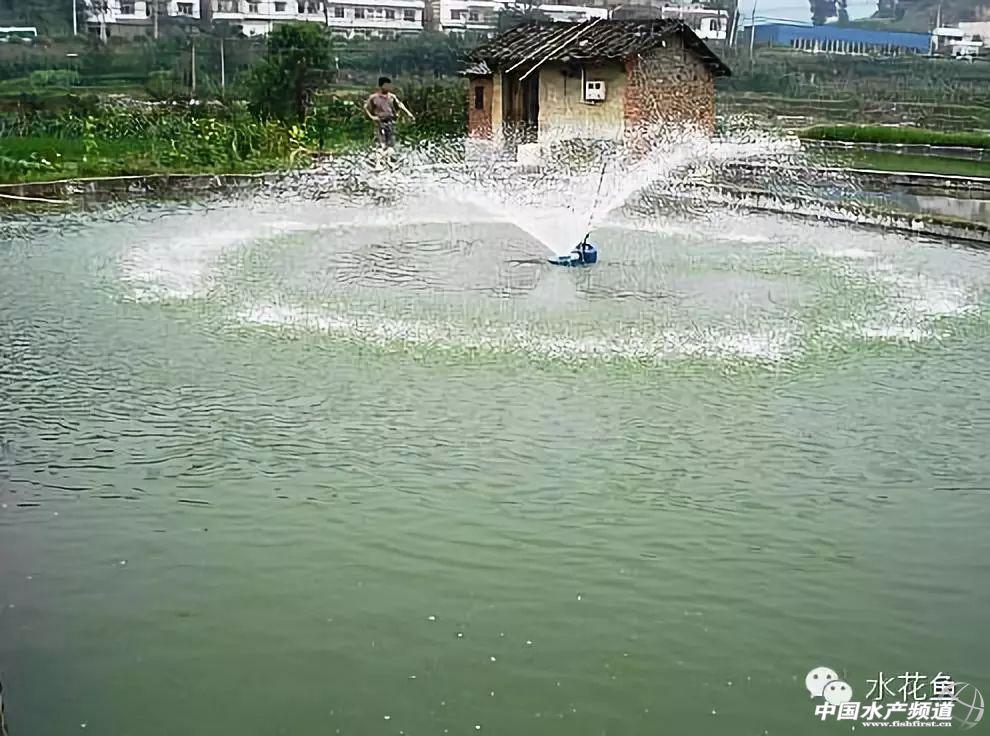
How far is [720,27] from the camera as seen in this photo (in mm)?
27641

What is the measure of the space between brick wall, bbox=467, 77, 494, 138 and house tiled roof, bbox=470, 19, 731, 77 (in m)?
0.47

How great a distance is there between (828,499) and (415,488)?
1.70 m

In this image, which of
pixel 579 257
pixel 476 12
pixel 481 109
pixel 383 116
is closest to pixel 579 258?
pixel 579 257

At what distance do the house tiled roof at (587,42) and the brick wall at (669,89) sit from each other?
7.8 inches

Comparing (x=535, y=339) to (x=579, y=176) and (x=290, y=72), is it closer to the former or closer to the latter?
(x=579, y=176)

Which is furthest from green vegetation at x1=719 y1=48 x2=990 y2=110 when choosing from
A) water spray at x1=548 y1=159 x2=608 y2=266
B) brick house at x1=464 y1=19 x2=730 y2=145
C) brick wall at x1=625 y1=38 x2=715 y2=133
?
water spray at x1=548 y1=159 x2=608 y2=266

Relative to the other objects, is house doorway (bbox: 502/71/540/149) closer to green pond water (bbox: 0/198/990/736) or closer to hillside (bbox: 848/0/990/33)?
green pond water (bbox: 0/198/990/736)

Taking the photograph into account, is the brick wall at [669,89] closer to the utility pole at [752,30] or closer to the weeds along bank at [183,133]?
the weeds along bank at [183,133]

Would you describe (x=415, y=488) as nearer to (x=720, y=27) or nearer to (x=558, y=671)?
(x=558, y=671)

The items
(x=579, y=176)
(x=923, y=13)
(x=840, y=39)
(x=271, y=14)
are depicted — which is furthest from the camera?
(x=923, y=13)

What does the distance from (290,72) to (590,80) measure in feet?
16.5

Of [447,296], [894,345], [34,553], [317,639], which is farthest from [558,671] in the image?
[447,296]

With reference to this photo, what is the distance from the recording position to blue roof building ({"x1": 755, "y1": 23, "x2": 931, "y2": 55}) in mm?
28109

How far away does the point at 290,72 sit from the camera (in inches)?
827
